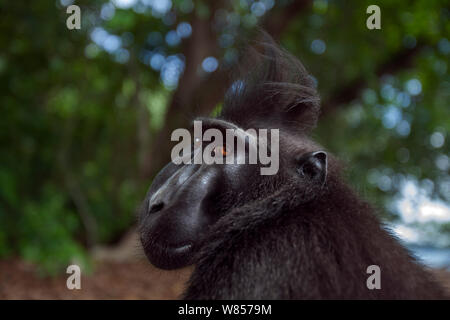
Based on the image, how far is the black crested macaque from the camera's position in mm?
2217

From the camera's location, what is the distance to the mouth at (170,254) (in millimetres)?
2557

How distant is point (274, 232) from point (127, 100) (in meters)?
9.34

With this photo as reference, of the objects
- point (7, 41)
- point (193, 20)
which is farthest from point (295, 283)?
point (193, 20)

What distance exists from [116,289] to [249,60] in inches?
182

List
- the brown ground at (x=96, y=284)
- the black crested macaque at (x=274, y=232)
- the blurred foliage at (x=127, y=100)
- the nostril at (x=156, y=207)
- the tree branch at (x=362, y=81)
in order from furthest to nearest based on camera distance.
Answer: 1. the tree branch at (x=362, y=81)
2. the blurred foliage at (x=127, y=100)
3. the brown ground at (x=96, y=284)
4. the nostril at (x=156, y=207)
5. the black crested macaque at (x=274, y=232)

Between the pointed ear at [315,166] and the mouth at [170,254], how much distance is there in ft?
2.44

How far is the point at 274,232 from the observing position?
7.77 feet

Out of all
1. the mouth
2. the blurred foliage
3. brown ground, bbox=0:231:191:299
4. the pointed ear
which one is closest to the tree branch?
the blurred foliage

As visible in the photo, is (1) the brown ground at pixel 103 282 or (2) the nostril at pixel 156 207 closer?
(2) the nostril at pixel 156 207

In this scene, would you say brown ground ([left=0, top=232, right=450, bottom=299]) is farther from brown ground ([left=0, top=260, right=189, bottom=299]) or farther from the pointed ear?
the pointed ear

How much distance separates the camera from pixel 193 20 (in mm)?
9039

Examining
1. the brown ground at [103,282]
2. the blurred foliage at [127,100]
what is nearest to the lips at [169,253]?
the brown ground at [103,282]

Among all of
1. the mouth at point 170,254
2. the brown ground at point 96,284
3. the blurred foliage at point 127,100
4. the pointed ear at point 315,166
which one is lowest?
the brown ground at point 96,284

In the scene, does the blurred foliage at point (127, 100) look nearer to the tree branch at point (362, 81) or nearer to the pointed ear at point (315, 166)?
the tree branch at point (362, 81)
